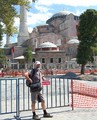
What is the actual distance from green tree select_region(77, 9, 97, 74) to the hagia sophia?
91.7ft

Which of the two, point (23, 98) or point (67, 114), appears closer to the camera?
point (67, 114)

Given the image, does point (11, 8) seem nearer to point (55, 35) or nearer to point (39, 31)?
point (55, 35)

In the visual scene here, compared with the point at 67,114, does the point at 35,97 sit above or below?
above

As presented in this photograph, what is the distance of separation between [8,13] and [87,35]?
3751 cm

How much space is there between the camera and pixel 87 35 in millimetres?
47812

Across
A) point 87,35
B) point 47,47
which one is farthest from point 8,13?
point 47,47

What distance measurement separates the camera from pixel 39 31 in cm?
10450

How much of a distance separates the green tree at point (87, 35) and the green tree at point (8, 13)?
36095mm

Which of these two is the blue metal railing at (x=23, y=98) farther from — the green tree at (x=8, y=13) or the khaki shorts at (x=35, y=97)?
the green tree at (x=8, y=13)

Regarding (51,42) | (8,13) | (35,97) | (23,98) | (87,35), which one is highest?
(51,42)

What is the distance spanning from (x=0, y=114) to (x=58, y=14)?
3861 inches

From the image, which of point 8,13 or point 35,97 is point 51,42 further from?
point 35,97

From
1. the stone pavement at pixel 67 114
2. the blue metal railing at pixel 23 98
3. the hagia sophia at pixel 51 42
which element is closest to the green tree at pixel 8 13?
the blue metal railing at pixel 23 98

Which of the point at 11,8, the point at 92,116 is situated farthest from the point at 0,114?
the point at 11,8
